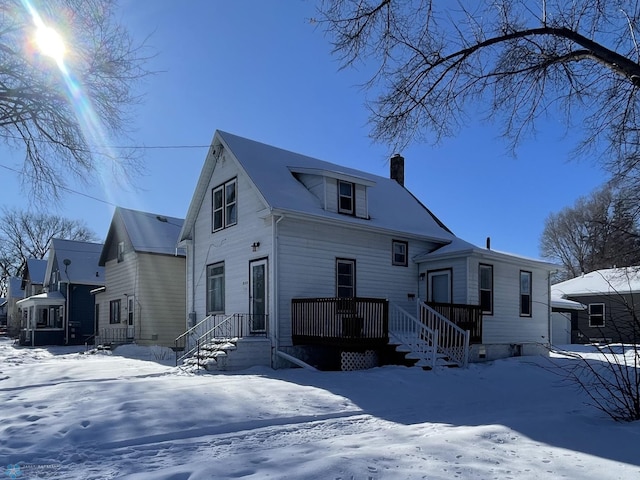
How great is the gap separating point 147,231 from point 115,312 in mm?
4204

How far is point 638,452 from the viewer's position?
521cm

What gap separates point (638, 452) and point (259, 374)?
26.4ft

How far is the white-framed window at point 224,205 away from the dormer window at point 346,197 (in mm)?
3187

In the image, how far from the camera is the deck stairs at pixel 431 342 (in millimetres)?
12477

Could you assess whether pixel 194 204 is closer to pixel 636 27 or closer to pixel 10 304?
pixel 636 27

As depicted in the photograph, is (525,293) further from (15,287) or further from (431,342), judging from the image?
(15,287)

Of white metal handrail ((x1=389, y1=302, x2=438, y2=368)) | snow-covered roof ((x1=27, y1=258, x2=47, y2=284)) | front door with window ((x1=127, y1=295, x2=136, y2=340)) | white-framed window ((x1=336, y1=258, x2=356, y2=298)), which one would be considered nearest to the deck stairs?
white metal handrail ((x1=389, y1=302, x2=438, y2=368))

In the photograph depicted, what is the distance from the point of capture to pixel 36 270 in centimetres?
3997

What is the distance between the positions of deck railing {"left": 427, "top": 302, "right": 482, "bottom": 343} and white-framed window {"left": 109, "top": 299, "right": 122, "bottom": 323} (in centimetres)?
1559

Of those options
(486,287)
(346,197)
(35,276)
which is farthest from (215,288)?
(35,276)

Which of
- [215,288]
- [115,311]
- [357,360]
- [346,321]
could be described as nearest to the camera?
[346,321]

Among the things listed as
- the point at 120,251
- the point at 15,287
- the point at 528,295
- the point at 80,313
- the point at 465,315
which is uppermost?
the point at 120,251

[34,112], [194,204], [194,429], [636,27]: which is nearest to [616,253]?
[636,27]

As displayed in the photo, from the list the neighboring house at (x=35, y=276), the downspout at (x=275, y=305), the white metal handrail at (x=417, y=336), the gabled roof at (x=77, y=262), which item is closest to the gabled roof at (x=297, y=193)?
the downspout at (x=275, y=305)
